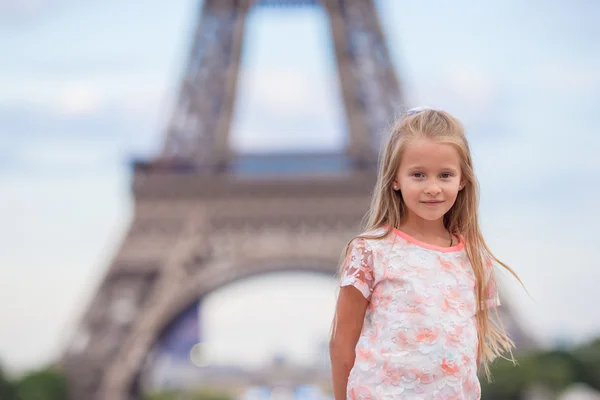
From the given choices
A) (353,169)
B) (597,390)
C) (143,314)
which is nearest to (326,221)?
(353,169)

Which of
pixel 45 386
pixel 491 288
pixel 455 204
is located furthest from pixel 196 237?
pixel 491 288

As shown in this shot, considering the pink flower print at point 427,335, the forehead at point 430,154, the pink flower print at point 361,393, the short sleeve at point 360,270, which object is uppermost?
the forehead at point 430,154

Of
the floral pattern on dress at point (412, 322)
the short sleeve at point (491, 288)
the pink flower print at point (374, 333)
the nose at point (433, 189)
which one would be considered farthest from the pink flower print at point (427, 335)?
the nose at point (433, 189)

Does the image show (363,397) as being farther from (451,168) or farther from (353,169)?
(353,169)

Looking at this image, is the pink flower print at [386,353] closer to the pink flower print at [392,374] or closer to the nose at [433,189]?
the pink flower print at [392,374]

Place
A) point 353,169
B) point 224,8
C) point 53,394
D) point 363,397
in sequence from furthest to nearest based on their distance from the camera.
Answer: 1. point 224,8
2. point 353,169
3. point 53,394
4. point 363,397

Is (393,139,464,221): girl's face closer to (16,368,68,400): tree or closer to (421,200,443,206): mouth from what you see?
(421,200,443,206): mouth

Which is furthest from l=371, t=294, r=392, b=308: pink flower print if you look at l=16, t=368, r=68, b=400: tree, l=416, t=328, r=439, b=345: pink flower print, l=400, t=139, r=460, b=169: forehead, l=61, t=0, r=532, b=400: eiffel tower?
l=16, t=368, r=68, b=400: tree
